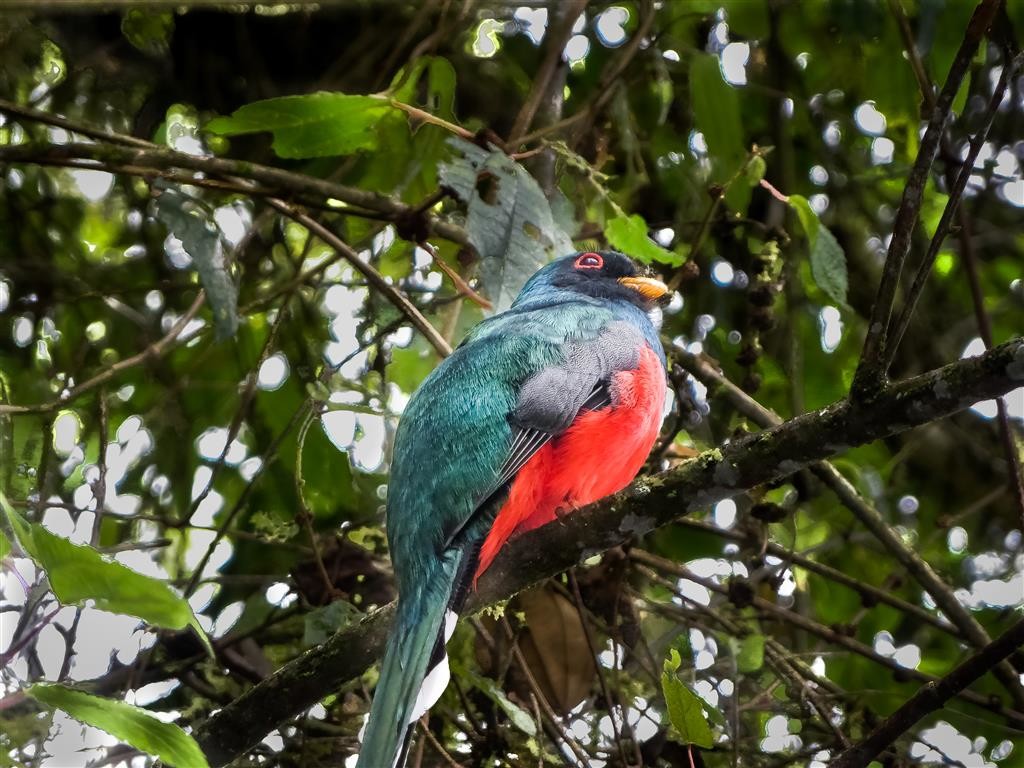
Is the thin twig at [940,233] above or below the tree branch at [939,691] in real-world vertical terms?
above

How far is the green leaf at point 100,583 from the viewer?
1717 millimetres

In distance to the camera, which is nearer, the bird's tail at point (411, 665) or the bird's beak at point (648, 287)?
the bird's tail at point (411, 665)

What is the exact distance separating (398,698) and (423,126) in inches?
75.6

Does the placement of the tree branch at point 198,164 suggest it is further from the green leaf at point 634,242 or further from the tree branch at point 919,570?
the tree branch at point 919,570

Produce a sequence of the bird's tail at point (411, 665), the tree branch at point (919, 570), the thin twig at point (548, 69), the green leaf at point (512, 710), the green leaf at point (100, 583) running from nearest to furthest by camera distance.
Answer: the green leaf at point (100, 583) → the bird's tail at point (411, 665) → the green leaf at point (512, 710) → the tree branch at point (919, 570) → the thin twig at point (548, 69)

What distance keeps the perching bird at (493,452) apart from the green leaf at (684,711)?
447 mm

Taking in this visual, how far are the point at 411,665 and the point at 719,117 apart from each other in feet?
7.09

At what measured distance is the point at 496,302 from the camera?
2.99 m

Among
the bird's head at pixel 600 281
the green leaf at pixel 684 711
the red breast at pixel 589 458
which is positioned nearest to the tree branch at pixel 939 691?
the green leaf at pixel 684 711

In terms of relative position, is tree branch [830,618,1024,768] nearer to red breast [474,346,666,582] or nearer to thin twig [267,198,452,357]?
red breast [474,346,666,582]

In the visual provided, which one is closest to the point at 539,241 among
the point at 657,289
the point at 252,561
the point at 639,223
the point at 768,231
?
the point at 639,223

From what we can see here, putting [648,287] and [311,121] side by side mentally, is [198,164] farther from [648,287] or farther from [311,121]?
[648,287]

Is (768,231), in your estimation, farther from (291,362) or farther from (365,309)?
(291,362)

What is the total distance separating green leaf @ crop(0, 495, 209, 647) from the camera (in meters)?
1.72
